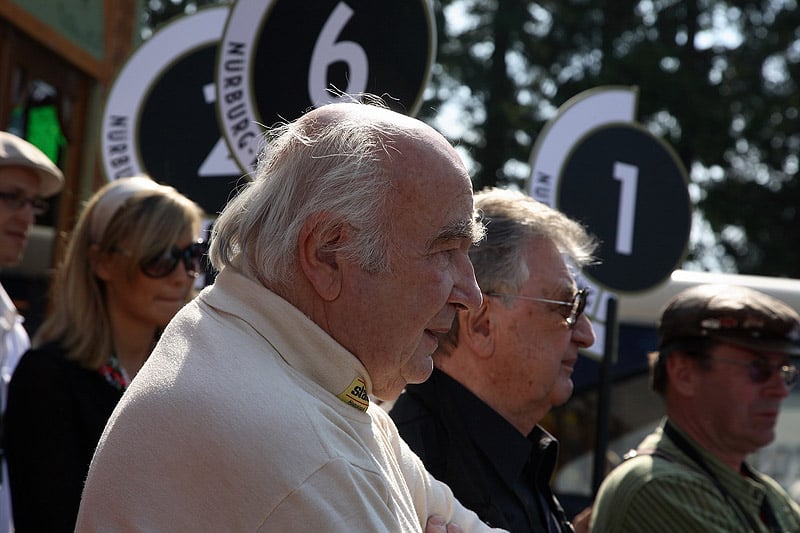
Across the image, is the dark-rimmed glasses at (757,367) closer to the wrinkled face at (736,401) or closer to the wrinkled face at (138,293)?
the wrinkled face at (736,401)

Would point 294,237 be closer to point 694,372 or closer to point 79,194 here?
point 694,372

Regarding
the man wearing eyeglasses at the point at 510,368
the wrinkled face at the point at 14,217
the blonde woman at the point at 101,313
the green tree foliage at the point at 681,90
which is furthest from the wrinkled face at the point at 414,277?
the green tree foliage at the point at 681,90

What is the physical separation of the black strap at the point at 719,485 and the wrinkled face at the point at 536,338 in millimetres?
837

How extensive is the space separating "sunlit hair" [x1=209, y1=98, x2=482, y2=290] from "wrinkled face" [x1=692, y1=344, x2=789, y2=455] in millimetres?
2351

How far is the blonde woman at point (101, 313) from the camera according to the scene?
3.15 meters

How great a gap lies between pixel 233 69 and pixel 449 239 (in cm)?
173

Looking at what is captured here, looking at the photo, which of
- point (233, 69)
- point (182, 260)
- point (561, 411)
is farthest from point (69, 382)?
point (561, 411)

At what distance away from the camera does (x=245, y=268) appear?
6.57ft

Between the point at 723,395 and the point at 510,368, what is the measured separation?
4.14 ft

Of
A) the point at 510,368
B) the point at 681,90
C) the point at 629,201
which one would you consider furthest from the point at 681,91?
the point at 510,368

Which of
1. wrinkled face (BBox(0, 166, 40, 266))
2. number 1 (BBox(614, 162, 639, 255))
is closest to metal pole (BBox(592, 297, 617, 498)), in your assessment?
number 1 (BBox(614, 162, 639, 255))

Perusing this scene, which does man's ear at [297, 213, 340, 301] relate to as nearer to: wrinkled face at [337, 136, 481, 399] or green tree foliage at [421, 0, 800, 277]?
wrinkled face at [337, 136, 481, 399]

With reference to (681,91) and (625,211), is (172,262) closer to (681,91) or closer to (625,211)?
(625,211)

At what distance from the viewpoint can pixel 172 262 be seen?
11.8 feet
